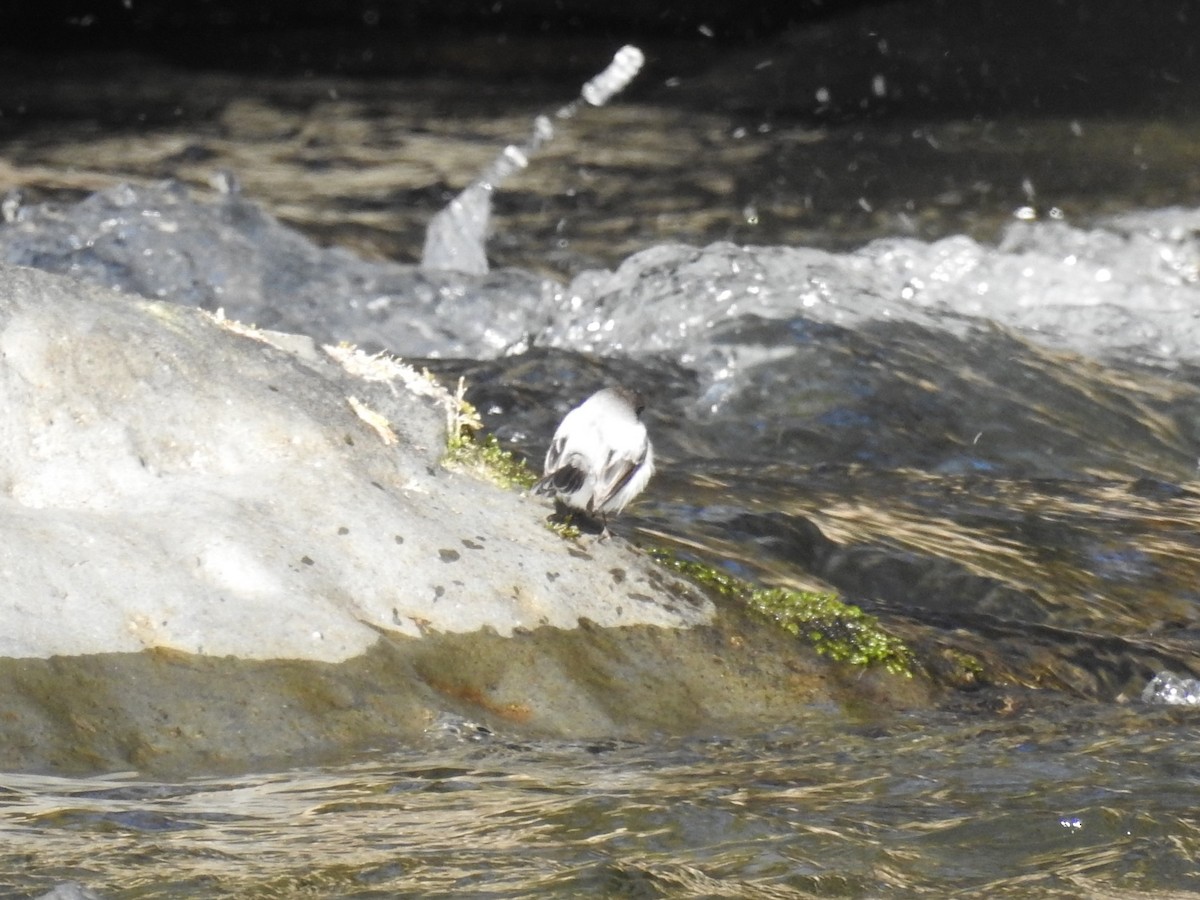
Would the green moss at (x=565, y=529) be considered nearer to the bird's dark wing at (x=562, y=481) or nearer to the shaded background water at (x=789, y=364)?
the bird's dark wing at (x=562, y=481)

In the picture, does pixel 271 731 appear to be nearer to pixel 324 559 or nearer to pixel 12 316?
pixel 324 559

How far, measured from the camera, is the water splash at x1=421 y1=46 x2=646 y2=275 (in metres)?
11.6

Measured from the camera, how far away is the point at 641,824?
3.79m

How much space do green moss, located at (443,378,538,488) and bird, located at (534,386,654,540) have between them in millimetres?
99

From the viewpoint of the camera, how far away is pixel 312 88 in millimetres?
14695

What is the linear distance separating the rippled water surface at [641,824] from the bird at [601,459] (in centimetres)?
89

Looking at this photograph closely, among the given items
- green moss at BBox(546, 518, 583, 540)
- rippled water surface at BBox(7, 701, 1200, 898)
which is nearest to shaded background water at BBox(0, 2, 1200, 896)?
rippled water surface at BBox(7, 701, 1200, 898)

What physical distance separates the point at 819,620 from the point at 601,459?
778 millimetres

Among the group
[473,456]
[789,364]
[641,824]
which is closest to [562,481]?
[473,456]

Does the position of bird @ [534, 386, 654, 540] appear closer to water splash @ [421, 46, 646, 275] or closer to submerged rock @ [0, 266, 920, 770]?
submerged rock @ [0, 266, 920, 770]

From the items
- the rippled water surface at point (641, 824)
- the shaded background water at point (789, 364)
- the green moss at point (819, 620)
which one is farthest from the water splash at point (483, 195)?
the rippled water surface at point (641, 824)

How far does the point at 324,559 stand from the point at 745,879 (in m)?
1.44

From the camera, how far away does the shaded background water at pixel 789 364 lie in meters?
3.70

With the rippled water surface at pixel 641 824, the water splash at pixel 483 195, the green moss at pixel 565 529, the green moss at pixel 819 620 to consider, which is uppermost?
the water splash at pixel 483 195
